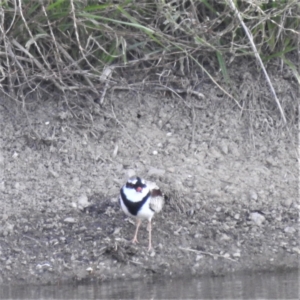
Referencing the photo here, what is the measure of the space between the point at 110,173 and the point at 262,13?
185cm

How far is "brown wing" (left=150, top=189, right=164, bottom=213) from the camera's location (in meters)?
8.23

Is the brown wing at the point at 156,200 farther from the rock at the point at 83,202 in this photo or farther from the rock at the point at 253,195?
the rock at the point at 253,195

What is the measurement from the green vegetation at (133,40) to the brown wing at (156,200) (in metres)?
1.30

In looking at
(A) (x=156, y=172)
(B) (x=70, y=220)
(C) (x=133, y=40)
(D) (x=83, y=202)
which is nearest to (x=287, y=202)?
(A) (x=156, y=172)

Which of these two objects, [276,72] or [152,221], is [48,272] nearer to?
[152,221]

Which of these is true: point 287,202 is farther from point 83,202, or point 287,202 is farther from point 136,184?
point 83,202

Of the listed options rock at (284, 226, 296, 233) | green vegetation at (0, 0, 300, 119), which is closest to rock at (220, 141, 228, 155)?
green vegetation at (0, 0, 300, 119)

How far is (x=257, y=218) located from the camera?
28.0 ft

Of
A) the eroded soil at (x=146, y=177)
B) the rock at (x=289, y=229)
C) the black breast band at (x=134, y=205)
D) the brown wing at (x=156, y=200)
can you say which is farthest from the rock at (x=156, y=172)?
the rock at (x=289, y=229)

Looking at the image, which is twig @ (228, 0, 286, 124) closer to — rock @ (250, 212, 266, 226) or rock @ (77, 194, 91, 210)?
rock @ (250, 212, 266, 226)

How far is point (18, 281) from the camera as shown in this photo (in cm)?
783

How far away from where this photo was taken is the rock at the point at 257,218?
8500 millimetres

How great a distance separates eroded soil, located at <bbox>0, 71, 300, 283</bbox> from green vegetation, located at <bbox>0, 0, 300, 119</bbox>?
23cm

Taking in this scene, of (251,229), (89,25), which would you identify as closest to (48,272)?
→ (251,229)
